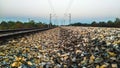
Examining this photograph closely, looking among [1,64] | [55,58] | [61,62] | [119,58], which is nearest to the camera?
[119,58]

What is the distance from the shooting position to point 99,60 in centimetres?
491

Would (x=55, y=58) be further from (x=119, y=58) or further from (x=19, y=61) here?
(x=119, y=58)

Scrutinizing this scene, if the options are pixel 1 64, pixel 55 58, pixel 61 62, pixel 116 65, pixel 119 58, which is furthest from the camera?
pixel 55 58

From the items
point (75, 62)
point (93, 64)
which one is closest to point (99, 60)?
point (93, 64)

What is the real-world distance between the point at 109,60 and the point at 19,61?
7.31 feet

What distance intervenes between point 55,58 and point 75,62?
42.6 inches

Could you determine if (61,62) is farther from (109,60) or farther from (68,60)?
(109,60)

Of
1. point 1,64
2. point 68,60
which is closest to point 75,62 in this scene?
point 68,60

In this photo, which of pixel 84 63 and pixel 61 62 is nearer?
pixel 84 63

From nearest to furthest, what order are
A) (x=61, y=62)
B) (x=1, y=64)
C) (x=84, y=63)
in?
(x=84, y=63), (x=1, y=64), (x=61, y=62)

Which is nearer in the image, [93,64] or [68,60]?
[93,64]

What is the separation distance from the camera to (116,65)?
4.29 m

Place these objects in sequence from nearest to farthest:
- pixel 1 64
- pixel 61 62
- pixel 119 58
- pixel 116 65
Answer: pixel 116 65
pixel 119 58
pixel 1 64
pixel 61 62

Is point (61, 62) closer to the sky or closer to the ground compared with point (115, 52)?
closer to the ground
